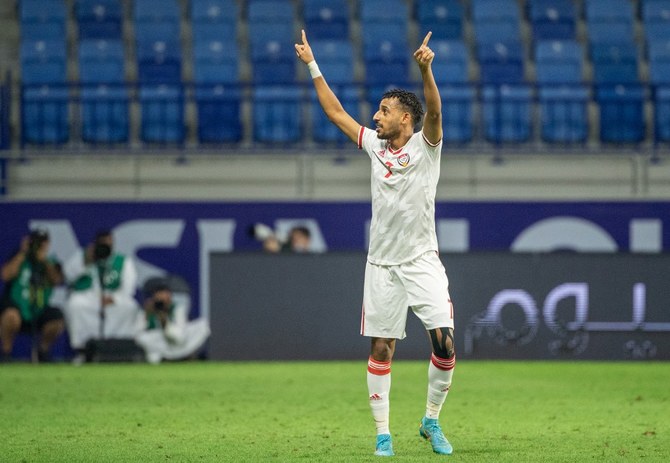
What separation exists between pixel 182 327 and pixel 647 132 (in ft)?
25.0

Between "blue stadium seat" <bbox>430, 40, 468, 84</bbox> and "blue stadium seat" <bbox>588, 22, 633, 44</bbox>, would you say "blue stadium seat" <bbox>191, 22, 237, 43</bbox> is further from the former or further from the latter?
"blue stadium seat" <bbox>588, 22, 633, 44</bbox>

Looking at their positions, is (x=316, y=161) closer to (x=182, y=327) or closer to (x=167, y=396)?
(x=182, y=327)

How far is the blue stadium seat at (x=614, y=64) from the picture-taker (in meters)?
19.5

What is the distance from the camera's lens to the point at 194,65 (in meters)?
19.4

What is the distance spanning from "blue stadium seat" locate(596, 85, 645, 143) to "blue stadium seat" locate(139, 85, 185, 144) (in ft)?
20.0

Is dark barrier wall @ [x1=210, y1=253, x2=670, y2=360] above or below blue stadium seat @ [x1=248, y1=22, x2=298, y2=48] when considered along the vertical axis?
below

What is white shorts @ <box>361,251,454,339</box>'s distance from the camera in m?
7.32

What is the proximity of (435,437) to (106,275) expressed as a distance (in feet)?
30.7

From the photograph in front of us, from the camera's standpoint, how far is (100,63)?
19.3 m

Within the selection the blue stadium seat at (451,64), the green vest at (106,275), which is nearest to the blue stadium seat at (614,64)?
the blue stadium seat at (451,64)

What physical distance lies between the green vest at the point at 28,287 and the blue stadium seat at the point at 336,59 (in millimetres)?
5491

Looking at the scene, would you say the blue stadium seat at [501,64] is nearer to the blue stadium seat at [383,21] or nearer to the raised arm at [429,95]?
the blue stadium seat at [383,21]

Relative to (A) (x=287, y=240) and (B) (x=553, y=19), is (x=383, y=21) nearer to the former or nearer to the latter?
(B) (x=553, y=19)

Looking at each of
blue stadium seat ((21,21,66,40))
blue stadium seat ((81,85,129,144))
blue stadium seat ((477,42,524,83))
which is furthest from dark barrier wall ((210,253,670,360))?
blue stadium seat ((21,21,66,40))
